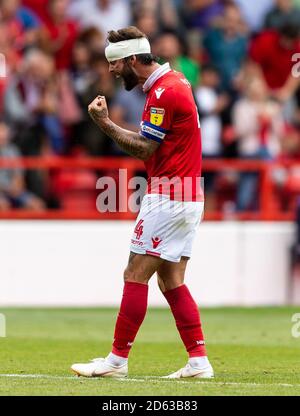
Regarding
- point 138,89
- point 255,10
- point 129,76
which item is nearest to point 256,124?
point 138,89

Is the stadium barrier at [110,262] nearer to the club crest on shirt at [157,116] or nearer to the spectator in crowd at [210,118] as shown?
the spectator in crowd at [210,118]

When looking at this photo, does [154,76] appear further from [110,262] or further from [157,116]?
[110,262]

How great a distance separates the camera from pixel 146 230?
937 cm

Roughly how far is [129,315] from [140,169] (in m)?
7.55

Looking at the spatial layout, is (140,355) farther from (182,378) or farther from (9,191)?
(9,191)

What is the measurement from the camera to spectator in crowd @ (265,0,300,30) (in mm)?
19844

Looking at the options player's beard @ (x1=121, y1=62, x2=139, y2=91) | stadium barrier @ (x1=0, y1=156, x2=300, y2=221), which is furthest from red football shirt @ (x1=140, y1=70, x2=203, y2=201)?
stadium barrier @ (x1=0, y1=156, x2=300, y2=221)

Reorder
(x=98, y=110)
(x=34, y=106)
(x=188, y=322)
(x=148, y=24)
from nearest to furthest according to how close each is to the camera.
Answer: (x=98, y=110) < (x=188, y=322) < (x=34, y=106) < (x=148, y=24)

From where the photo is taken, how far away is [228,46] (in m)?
19.4

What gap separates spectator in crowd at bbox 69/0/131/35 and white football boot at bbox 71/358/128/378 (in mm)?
10140

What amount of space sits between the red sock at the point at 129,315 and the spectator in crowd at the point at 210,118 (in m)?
8.07

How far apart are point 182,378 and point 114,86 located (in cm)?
903

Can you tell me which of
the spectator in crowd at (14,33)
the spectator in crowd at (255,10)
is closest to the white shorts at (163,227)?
the spectator in crowd at (14,33)

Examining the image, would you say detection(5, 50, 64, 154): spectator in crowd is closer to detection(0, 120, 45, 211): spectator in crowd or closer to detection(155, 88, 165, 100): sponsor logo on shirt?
detection(0, 120, 45, 211): spectator in crowd
